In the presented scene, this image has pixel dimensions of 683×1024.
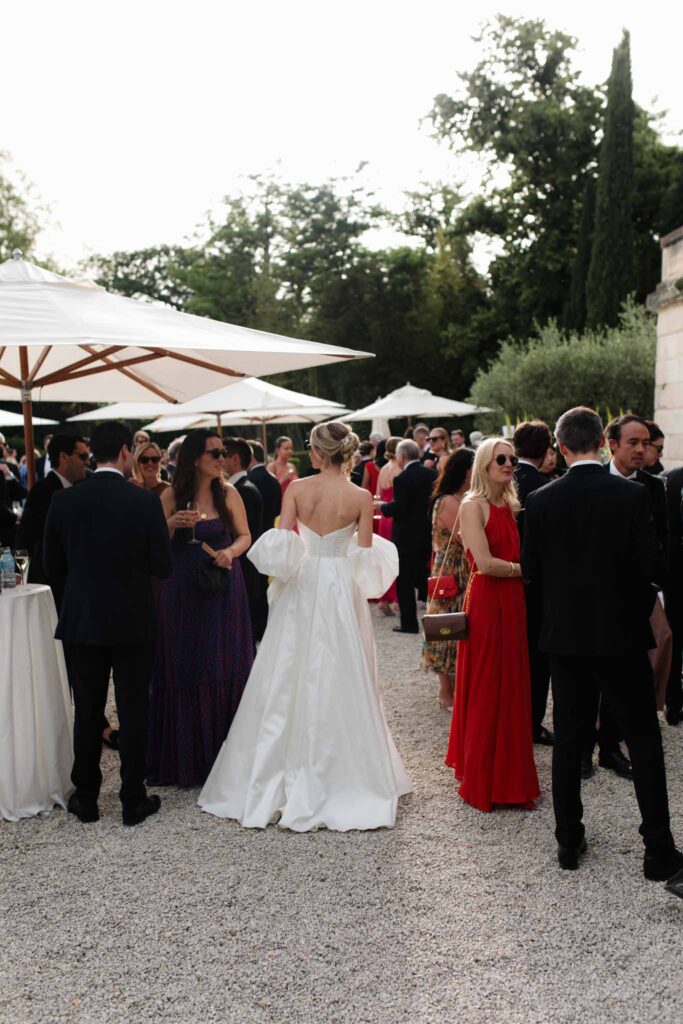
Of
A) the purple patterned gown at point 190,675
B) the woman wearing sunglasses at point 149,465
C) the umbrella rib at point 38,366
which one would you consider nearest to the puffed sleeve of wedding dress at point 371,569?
the purple patterned gown at point 190,675

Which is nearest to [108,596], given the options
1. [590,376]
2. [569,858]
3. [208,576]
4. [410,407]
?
[208,576]

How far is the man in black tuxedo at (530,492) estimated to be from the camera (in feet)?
18.9

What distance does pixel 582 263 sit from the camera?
1147 inches

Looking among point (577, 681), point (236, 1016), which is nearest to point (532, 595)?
point (577, 681)

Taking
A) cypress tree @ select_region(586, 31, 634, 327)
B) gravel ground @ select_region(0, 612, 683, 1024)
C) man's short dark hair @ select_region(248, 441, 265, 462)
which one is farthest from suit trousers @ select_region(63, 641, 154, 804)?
cypress tree @ select_region(586, 31, 634, 327)

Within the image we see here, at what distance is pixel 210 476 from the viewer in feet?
17.6

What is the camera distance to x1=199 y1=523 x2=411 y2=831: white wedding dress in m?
4.73

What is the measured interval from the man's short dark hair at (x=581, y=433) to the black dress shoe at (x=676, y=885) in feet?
5.76

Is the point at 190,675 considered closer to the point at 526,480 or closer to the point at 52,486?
Result: the point at 52,486

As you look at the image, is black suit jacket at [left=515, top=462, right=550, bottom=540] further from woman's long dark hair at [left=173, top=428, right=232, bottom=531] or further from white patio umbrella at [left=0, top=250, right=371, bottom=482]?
woman's long dark hair at [left=173, top=428, right=232, bottom=531]

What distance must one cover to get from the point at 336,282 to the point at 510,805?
3501 centimetres

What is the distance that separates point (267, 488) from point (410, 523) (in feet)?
5.63

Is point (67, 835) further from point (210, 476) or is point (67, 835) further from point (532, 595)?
point (532, 595)

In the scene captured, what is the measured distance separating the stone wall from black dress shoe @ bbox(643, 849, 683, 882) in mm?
8476
